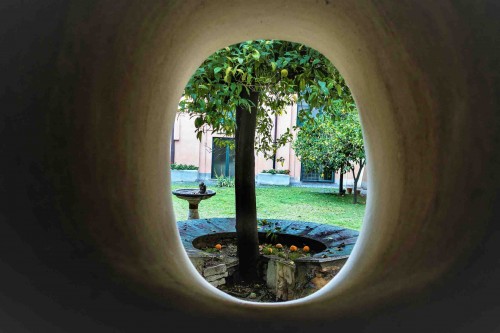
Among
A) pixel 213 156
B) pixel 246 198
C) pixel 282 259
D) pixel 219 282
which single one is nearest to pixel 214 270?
pixel 219 282

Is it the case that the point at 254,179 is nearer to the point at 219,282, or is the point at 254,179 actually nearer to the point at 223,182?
the point at 219,282

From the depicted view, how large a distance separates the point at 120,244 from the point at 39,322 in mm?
376

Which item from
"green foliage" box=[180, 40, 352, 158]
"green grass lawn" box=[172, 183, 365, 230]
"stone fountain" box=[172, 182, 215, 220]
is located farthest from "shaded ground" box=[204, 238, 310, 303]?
"green grass lawn" box=[172, 183, 365, 230]

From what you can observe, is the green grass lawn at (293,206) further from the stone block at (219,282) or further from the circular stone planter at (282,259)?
the stone block at (219,282)

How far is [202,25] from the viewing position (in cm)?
203

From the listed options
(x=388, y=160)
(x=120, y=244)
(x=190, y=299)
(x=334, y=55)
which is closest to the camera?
(x=120, y=244)

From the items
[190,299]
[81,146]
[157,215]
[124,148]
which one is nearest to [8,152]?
[81,146]

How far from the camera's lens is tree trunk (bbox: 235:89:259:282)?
195 inches

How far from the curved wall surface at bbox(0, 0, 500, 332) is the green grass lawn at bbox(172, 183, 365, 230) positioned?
24.6 ft

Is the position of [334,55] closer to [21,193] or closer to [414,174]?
[414,174]

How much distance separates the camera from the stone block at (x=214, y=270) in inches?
176

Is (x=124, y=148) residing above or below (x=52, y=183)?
above

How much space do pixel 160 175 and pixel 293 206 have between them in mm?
9612

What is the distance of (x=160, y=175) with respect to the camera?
199cm
